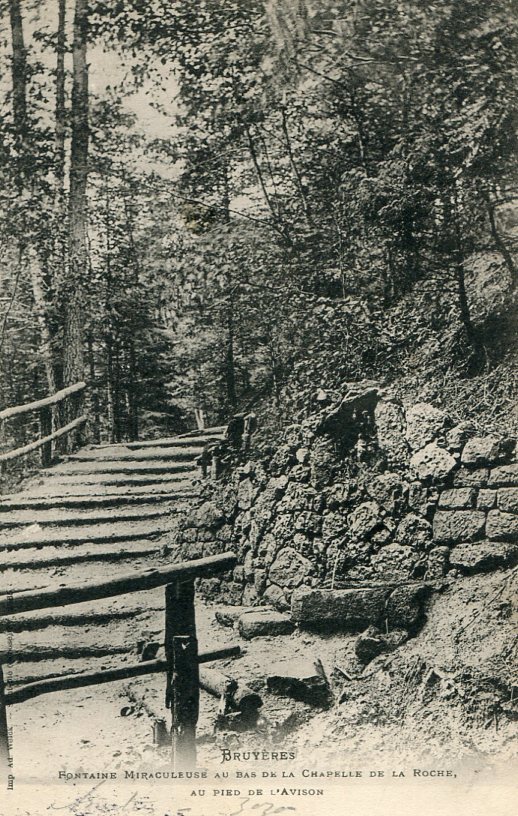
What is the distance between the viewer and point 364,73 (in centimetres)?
345

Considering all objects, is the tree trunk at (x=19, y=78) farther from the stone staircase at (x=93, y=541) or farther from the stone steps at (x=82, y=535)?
the stone steps at (x=82, y=535)

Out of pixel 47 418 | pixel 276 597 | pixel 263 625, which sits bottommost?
pixel 263 625

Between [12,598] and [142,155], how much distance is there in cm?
236

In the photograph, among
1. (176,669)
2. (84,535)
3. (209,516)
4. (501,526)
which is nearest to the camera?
(176,669)

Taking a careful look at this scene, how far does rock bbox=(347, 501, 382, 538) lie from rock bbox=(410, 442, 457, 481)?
27 cm

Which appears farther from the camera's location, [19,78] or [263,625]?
[19,78]

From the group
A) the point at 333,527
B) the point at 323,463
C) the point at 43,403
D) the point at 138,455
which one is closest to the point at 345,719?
the point at 333,527

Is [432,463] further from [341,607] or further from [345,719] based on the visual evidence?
[345,719]

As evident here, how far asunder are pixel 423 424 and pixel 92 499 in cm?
186

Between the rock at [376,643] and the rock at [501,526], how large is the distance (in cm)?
64

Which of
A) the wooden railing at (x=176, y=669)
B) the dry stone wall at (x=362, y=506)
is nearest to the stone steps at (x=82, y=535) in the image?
the dry stone wall at (x=362, y=506)

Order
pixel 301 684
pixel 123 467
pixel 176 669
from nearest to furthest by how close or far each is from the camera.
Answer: pixel 176 669 < pixel 301 684 < pixel 123 467

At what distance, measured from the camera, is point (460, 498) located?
320cm

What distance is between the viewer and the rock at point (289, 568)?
330cm
